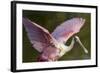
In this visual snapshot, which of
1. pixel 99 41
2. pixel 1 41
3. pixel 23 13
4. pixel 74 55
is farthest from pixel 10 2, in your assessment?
pixel 99 41

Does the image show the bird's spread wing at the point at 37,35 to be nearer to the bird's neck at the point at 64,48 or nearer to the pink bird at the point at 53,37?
the pink bird at the point at 53,37

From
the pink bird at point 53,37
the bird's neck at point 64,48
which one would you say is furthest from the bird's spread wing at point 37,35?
the bird's neck at point 64,48

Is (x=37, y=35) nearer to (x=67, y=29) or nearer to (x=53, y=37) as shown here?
(x=53, y=37)

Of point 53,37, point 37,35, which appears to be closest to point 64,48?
point 53,37

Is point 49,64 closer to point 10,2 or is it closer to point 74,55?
point 74,55

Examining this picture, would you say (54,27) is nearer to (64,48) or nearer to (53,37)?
(53,37)

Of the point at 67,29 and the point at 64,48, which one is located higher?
the point at 67,29
